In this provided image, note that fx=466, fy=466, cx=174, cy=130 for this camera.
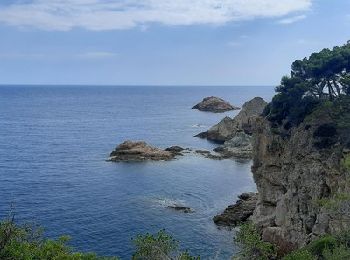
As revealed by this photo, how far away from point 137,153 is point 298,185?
62533 mm

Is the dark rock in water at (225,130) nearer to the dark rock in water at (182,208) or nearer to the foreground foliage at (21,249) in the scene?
the dark rock in water at (182,208)

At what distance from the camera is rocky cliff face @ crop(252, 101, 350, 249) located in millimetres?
48656

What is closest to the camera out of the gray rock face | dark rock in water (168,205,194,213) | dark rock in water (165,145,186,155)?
the gray rock face

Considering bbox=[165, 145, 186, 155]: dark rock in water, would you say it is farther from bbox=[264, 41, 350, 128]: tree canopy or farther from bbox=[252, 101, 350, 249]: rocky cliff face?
bbox=[252, 101, 350, 249]: rocky cliff face

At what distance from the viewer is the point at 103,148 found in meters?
127

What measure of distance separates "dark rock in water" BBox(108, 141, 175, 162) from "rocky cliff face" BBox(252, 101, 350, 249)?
163 feet

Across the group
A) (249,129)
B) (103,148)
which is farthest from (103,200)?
(249,129)

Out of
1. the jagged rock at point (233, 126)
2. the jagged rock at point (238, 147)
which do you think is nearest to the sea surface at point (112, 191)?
the jagged rock at point (233, 126)

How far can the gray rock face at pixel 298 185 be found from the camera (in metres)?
48.6

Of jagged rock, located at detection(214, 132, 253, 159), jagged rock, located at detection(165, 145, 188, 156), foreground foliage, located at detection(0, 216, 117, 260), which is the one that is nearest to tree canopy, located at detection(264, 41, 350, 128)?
foreground foliage, located at detection(0, 216, 117, 260)

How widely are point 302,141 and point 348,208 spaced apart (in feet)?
44.4

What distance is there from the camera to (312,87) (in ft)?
209

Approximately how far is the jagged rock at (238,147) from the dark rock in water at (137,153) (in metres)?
14.0

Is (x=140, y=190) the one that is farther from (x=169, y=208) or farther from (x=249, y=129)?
(x=249, y=129)
